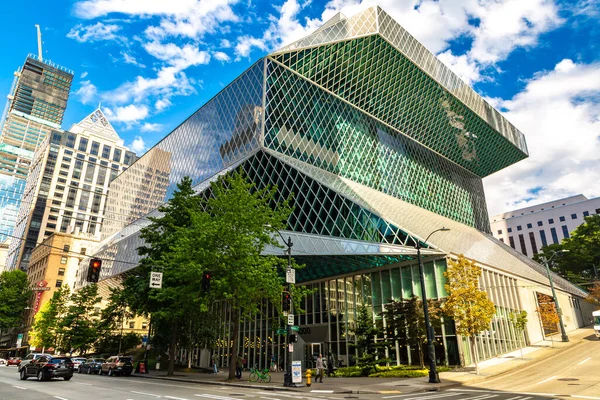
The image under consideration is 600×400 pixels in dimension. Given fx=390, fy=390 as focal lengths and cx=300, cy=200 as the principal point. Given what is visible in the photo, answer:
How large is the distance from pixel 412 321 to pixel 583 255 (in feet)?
201

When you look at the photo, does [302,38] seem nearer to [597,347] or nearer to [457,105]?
[457,105]

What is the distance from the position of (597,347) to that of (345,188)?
2651cm

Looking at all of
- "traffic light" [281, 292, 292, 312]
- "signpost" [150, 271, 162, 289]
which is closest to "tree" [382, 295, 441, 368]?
"traffic light" [281, 292, 292, 312]

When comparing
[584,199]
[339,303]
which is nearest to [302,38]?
[339,303]

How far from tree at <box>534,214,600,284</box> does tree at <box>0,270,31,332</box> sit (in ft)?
398

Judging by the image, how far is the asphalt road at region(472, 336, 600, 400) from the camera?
56.0ft

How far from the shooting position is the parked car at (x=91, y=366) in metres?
38.4

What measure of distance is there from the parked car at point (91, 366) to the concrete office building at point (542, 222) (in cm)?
12162

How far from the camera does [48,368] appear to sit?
24.6 metres

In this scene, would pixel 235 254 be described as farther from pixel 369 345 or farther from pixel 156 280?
pixel 369 345

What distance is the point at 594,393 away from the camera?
615 inches

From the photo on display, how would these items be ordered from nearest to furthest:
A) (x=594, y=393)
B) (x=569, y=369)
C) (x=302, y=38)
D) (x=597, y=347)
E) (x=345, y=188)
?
(x=594, y=393) → (x=569, y=369) → (x=597, y=347) → (x=345, y=188) → (x=302, y=38)

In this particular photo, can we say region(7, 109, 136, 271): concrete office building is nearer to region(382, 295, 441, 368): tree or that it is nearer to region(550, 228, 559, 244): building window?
region(382, 295, 441, 368): tree

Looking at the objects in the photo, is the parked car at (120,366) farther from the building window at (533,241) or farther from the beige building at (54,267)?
the building window at (533,241)
